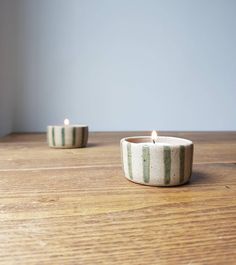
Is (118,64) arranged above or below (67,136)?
above

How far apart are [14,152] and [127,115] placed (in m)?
0.88

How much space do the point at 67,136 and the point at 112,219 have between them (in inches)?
18.8

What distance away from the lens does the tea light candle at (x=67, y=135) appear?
2.39 feet

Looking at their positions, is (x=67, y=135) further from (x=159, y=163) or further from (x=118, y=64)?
(x=118, y=64)

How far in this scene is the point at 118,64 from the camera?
1510mm

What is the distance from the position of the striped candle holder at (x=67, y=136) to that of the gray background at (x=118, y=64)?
72cm

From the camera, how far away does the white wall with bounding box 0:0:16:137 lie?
4.58ft

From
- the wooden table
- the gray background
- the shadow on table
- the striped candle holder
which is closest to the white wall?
the gray background

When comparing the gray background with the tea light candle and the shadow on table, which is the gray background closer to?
the tea light candle

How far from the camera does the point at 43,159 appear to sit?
62 centimetres

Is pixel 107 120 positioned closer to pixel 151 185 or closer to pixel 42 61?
pixel 42 61

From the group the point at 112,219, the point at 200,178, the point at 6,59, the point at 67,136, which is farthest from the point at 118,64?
the point at 112,219

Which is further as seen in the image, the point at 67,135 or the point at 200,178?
the point at 67,135

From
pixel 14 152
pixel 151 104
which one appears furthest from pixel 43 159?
pixel 151 104
